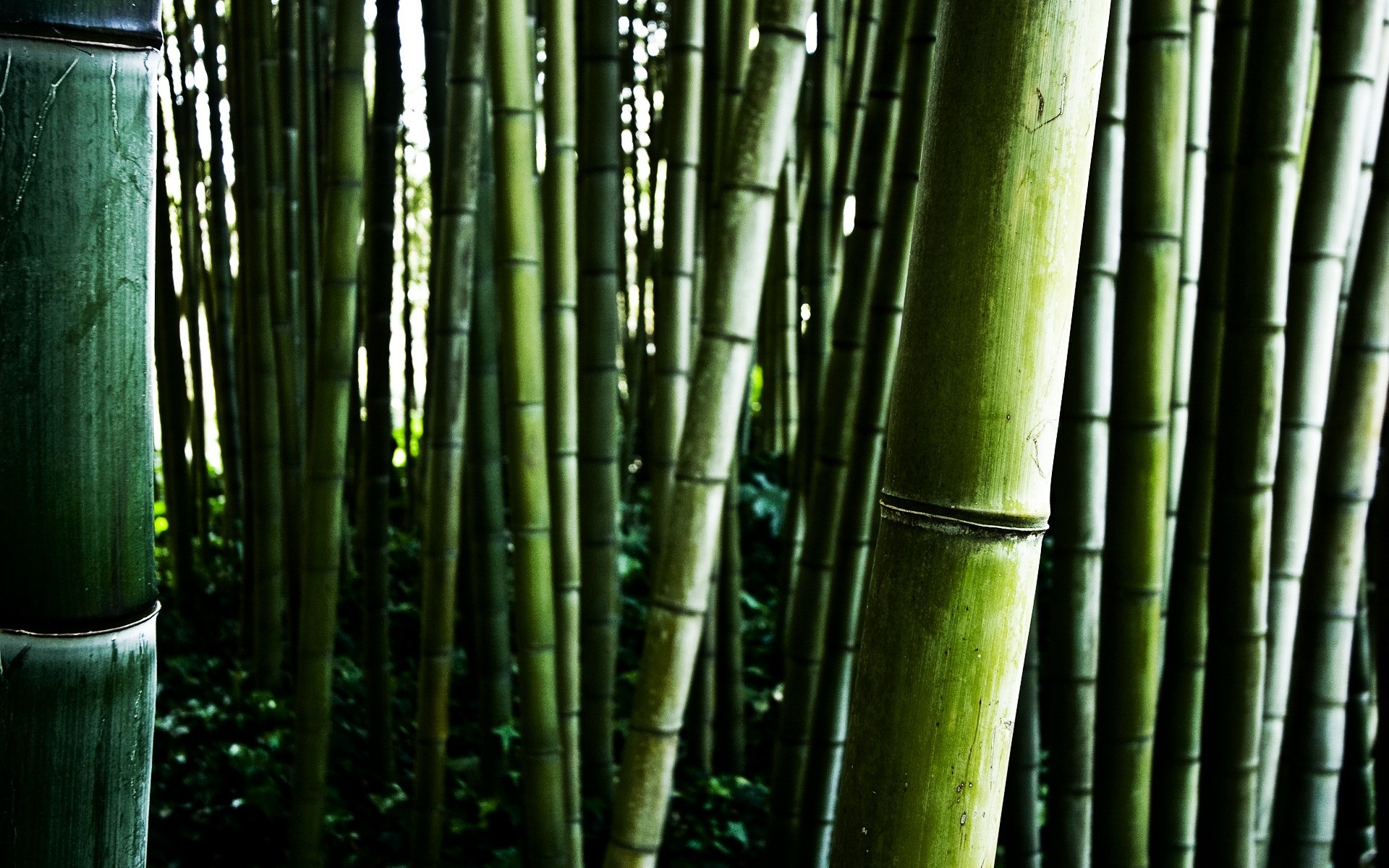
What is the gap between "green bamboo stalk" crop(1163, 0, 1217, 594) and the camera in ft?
5.61

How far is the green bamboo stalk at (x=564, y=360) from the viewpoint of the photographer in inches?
69.9

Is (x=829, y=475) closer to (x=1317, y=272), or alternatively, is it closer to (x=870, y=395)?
(x=870, y=395)

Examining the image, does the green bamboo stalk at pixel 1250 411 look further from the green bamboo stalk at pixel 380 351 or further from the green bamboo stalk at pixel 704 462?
the green bamboo stalk at pixel 380 351

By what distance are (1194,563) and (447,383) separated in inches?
49.7

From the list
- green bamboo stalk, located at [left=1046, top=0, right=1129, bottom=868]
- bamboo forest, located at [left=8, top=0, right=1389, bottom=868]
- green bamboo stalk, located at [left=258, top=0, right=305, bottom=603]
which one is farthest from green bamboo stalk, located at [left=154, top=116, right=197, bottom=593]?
green bamboo stalk, located at [left=1046, top=0, right=1129, bottom=868]

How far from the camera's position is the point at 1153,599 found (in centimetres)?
133

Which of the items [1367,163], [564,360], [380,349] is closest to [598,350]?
[564,360]

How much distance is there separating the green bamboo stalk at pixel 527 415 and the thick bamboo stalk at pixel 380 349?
2.62 ft

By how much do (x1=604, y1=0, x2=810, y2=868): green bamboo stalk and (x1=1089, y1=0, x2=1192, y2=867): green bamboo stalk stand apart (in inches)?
16.2

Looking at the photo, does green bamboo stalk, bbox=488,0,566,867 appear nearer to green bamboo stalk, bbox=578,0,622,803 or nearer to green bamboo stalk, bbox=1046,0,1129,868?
green bamboo stalk, bbox=578,0,622,803

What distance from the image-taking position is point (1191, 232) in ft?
6.58

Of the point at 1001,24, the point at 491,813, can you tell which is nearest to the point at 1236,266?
the point at 1001,24

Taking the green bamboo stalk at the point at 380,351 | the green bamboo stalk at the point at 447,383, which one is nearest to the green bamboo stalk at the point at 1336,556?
the green bamboo stalk at the point at 447,383

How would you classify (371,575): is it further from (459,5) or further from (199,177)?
(199,177)
